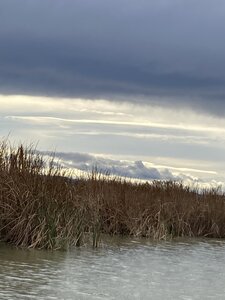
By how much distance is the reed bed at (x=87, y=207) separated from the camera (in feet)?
36.8

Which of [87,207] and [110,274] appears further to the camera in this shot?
A: [87,207]

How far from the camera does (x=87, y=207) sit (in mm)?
14000

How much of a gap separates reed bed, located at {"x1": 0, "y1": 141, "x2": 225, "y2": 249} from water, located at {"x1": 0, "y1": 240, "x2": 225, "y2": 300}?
48cm

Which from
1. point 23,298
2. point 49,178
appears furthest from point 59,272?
point 49,178

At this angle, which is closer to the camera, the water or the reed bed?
the water

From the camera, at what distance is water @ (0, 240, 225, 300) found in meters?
7.95

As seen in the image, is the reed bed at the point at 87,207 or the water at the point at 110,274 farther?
the reed bed at the point at 87,207

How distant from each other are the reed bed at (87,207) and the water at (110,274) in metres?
0.48

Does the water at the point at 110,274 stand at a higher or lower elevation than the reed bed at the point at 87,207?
lower

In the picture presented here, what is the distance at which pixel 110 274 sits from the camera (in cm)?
953

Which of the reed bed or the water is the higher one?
the reed bed

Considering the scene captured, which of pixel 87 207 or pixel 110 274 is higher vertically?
pixel 87 207

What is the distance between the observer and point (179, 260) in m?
12.1

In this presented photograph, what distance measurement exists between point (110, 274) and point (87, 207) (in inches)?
179
